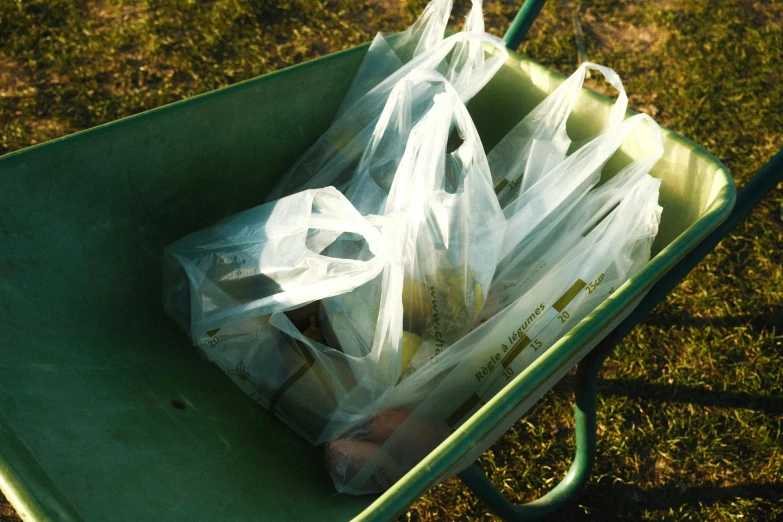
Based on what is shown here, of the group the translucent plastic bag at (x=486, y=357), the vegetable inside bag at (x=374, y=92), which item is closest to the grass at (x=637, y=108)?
the translucent plastic bag at (x=486, y=357)

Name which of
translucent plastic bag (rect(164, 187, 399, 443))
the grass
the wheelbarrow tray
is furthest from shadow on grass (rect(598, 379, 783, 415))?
translucent plastic bag (rect(164, 187, 399, 443))

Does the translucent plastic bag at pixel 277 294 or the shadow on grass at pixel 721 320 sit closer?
the translucent plastic bag at pixel 277 294

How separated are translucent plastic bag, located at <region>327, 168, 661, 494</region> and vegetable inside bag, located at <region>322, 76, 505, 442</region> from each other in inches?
1.4

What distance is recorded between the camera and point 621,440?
145 centimetres

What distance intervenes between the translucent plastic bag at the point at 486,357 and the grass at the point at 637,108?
55cm

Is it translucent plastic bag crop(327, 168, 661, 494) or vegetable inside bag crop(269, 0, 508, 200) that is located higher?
vegetable inside bag crop(269, 0, 508, 200)

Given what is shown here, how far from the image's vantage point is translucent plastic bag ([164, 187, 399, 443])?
833 millimetres

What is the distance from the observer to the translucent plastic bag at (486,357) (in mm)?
840

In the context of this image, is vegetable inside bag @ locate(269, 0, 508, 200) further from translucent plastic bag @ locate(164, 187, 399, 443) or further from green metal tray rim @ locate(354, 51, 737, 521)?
green metal tray rim @ locate(354, 51, 737, 521)

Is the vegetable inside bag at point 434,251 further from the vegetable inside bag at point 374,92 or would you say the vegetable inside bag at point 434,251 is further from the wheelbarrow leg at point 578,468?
the wheelbarrow leg at point 578,468

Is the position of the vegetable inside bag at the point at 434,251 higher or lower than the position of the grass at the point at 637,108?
higher

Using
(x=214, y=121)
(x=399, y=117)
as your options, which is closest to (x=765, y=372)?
(x=399, y=117)

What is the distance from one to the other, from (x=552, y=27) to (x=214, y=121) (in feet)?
5.36

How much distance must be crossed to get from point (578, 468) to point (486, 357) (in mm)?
557
